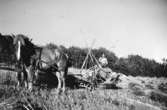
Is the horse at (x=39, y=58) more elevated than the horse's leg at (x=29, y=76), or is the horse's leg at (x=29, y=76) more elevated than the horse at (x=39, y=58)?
the horse at (x=39, y=58)

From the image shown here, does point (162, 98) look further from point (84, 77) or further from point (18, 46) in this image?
point (18, 46)

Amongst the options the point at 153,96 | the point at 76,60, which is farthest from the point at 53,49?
the point at 76,60

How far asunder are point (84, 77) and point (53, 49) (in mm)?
2868

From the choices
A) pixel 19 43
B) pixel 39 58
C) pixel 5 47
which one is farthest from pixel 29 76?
pixel 5 47

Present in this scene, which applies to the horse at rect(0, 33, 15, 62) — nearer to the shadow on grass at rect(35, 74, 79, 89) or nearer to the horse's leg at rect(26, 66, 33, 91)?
the shadow on grass at rect(35, 74, 79, 89)

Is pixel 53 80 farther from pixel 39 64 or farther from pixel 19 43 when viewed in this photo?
pixel 19 43

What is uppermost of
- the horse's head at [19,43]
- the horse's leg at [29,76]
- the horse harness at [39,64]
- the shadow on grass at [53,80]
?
the horse's head at [19,43]

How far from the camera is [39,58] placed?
22.8ft

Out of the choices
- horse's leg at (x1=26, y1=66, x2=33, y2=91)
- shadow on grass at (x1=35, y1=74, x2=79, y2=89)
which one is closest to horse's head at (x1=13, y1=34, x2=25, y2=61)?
horse's leg at (x1=26, y1=66, x2=33, y2=91)

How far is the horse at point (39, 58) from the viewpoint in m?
6.40

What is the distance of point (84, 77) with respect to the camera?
30.2ft

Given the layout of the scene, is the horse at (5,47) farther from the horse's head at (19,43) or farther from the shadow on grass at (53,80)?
the horse's head at (19,43)

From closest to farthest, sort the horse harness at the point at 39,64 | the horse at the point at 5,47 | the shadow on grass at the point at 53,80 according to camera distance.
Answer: the horse harness at the point at 39,64 → the shadow on grass at the point at 53,80 → the horse at the point at 5,47

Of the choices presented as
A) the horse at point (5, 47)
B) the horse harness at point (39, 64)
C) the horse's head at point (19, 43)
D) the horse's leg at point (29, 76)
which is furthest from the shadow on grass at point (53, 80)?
the horse at point (5, 47)
